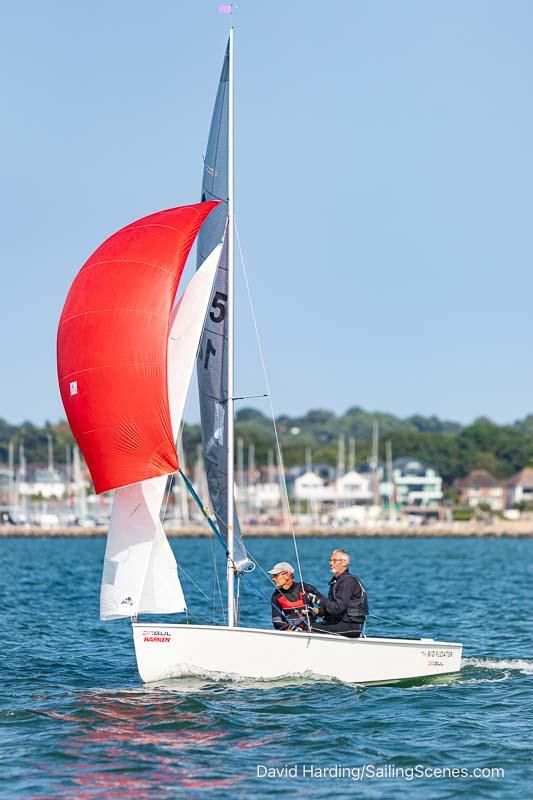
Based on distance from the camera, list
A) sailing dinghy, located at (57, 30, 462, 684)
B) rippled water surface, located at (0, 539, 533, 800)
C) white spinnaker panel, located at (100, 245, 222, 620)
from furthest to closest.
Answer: white spinnaker panel, located at (100, 245, 222, 620) → sailing dinghy, located at (57, 30, 462, 684) → rippled water surface, located at (0, 539, 533, 800)

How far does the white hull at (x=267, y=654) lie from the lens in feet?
48.3

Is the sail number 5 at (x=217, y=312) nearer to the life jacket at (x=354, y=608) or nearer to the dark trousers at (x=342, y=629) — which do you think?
the life jacket at (x=354, y=608)

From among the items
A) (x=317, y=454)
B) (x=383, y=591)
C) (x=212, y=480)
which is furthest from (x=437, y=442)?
(x=212, y=480)

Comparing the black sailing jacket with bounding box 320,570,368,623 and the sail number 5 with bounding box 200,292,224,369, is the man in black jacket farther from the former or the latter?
the sail number 5 with bounding box 200,292,224,369

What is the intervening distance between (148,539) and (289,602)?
194 centimetres

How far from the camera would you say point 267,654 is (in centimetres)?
1482

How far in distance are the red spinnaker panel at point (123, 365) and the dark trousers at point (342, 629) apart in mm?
2711

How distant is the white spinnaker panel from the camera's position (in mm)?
15438

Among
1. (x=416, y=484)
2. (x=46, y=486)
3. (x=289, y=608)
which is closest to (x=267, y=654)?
(x=289, y=608)

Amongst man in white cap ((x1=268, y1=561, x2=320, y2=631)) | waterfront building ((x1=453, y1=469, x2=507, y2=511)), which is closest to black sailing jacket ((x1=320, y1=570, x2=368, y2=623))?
man in white cap ((x1=268, y1=561, x2=320, y2=631))

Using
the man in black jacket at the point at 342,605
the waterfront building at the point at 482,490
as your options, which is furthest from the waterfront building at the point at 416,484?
the man in black jacket at the point at 342,605

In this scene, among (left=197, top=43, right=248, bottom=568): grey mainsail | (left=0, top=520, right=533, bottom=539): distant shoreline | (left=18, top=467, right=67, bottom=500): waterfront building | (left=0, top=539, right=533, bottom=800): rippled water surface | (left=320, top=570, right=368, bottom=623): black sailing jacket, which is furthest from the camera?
(left=18, top=467, right=67, bottom=500): waterfront building

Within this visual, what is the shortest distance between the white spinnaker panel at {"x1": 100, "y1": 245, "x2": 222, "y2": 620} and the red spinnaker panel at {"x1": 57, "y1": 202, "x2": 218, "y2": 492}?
0.51 metres

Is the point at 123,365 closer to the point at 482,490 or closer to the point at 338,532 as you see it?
the point at 338,532
